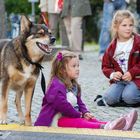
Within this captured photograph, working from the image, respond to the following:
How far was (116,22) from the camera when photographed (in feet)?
25.5

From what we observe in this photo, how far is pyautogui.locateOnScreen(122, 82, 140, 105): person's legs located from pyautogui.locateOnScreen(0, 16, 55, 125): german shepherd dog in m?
1.82

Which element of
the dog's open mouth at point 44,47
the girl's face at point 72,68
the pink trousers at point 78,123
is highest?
the dog's open mouth at point 44,47

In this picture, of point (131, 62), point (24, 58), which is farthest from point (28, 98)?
point (131, 62)

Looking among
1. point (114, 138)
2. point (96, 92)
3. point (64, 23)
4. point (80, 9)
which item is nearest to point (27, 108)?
point (114, 138)

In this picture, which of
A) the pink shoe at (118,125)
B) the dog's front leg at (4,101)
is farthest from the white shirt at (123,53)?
the pink shoe at (118,125)

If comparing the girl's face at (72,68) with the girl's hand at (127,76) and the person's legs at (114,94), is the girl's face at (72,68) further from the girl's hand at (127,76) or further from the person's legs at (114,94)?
the person's legs at (114,94)

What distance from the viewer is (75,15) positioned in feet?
44.6

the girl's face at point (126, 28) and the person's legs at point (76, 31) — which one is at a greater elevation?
the girl's face at point (126, 28)

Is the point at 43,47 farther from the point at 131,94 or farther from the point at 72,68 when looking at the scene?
the point at 131,94

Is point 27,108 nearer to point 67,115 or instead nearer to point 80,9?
point 67,115

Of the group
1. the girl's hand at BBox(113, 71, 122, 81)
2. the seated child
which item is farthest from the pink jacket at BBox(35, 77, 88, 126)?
the girl's hand at BBox(113, 71, 122, 81)

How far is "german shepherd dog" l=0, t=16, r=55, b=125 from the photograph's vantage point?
626 cm

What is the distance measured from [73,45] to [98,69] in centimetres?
157

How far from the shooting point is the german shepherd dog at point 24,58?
6262 millimetres
